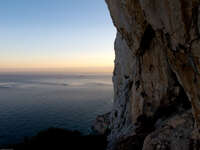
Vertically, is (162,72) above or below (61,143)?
above

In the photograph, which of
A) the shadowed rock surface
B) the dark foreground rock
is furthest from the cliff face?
the dark foreground rock

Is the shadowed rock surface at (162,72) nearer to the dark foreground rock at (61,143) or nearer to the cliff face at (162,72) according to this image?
the cliff face at (162,72)

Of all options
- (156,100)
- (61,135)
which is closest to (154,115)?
(156,100)

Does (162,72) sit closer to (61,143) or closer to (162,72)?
(162,72)

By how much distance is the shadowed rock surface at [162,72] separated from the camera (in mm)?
7480

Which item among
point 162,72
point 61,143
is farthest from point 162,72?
point 61,143

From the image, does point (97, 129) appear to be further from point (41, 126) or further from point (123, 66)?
point (123, 66)

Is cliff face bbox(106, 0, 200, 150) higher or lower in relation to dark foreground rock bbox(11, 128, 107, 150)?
higher

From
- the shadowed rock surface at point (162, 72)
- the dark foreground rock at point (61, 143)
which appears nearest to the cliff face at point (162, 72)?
the shadowed rock surface at point (162, 72)

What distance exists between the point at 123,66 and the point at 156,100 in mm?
11852

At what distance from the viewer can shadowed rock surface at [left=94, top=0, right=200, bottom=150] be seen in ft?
24.5

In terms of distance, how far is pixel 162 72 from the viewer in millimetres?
16109

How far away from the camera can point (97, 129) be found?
45281 millimetres

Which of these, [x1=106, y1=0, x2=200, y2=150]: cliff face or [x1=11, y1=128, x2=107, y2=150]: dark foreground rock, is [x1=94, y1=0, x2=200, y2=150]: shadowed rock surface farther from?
[x1=11, y1=128, x2=107, y2=150]: dark foreground rock
